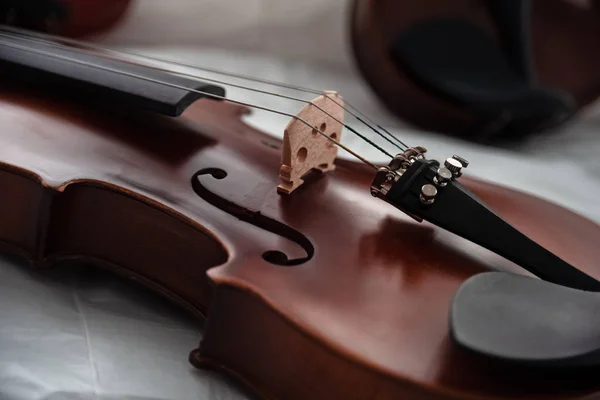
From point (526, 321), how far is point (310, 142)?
315 millimetres

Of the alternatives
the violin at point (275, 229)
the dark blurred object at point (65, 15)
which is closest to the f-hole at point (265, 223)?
the violin at point (275, 229)

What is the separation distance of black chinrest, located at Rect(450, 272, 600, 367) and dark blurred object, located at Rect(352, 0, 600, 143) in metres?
0.76

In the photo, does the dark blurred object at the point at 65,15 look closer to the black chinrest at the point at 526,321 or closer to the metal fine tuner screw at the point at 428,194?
the metal fine tuner screw at the point at 428,194

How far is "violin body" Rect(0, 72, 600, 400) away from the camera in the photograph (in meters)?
0.49

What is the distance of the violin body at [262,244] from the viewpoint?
1.62 ft

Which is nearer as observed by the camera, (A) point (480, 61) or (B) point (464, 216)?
(B) point (464, 216)

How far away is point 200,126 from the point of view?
0.81m

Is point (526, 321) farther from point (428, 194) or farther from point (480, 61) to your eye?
point (480, 61)

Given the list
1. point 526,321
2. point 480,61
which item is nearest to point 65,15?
point 480,61

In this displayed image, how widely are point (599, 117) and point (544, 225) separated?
897 mm

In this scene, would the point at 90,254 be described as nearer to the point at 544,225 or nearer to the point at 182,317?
the point at 182,317

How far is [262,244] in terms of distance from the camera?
601 millimetres

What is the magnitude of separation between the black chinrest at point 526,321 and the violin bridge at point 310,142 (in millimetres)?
236

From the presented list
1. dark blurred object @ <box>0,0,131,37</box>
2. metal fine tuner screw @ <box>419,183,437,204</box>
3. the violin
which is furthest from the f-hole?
dark blurred object @ <box>0,0,131,37</box>
